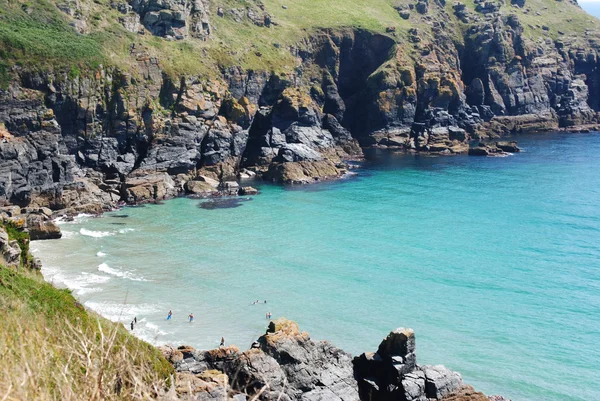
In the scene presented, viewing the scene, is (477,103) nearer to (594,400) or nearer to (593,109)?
(593,109)

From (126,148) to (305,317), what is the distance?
5523 cm

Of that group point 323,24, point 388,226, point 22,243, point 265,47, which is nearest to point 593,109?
point 323,24

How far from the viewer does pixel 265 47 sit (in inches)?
4771

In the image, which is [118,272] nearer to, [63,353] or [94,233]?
[94,233]

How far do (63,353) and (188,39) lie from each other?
335 ft

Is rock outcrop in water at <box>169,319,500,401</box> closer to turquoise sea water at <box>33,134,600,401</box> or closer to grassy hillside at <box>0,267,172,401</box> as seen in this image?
grassy hillside at <box>0,267,172,401</box>

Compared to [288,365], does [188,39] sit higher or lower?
higher

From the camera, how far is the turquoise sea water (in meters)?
40.4

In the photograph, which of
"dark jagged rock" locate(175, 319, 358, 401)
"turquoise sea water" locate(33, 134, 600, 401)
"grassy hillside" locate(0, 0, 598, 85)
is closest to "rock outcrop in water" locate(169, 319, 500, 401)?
"dark jagged rock" locate(175, 319, 358, 401)

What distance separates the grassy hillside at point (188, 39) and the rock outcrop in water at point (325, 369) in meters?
65.7

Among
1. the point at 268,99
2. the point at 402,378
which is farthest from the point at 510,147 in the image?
the point at 402,378

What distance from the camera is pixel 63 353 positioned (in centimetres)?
1373

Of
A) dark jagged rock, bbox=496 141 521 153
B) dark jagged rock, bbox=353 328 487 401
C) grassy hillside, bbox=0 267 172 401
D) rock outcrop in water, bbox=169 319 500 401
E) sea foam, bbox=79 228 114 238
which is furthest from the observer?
dark jagged rock, bbox=496 141 521 153

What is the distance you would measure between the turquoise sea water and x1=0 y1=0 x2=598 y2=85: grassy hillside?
2886 cm
